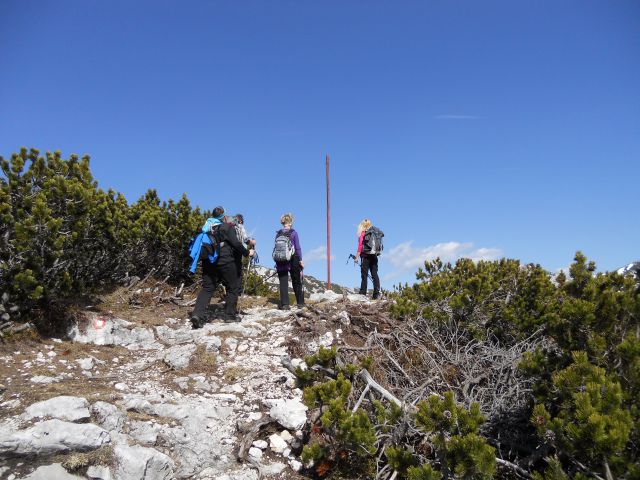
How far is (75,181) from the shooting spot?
648cm

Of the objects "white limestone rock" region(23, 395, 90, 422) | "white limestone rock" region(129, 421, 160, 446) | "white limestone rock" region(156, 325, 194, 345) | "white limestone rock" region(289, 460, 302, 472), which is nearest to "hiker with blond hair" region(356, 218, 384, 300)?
"white limestone rock" region(156, 325, 194, 345)

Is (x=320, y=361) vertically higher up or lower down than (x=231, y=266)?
lower down

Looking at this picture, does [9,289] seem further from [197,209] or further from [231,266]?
[197,209]

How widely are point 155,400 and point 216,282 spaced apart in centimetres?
318

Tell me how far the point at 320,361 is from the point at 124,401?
7.02 feet

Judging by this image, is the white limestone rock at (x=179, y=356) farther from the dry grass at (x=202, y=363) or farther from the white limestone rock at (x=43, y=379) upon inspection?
the white limestone rock at (x=43, y=379)

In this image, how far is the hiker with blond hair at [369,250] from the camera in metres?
9.72

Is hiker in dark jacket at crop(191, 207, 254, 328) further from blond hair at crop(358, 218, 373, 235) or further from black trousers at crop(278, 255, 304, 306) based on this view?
blond hair at crop(358, 218, 373, 235)

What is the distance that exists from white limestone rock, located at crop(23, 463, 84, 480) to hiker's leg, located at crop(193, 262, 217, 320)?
3.88 meters

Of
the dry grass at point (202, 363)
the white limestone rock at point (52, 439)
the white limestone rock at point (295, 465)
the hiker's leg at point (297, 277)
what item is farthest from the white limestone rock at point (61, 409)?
the hiker's leg at point (297, 277)

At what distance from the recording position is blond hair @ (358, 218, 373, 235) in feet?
32.7

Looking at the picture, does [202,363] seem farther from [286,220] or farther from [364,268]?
[364,268]

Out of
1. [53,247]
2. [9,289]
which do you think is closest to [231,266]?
[53,247]

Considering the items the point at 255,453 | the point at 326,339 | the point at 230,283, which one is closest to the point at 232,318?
the point at 230,283
